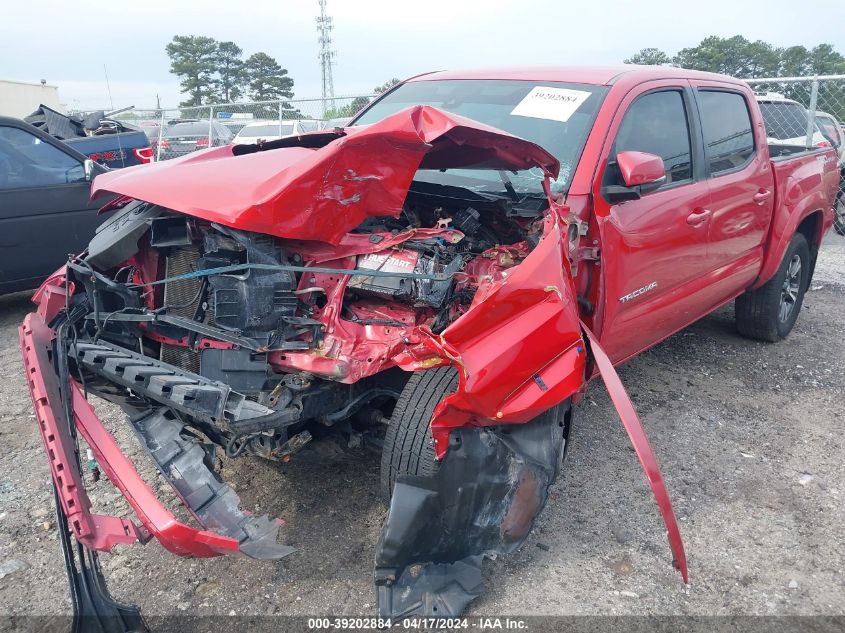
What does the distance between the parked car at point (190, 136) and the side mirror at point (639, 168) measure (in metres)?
11.3

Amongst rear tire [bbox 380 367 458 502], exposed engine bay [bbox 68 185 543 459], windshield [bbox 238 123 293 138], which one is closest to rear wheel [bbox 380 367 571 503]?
rear tire [bbox 380 367 458 502]

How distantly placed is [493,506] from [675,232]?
1.80m

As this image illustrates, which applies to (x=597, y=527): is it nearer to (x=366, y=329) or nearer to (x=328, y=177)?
(x=366, y=329)

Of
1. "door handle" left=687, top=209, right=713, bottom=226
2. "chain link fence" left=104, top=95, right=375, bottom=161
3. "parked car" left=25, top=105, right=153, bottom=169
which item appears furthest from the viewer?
"chain link fence" left=104, top=95, right=375, bottom=161

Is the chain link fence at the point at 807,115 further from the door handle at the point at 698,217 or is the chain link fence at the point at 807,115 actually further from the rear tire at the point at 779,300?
the door handle at the point at 698,217

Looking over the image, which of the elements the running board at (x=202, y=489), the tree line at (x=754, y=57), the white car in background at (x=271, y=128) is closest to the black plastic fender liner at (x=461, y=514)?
the running board at (x=202, y=489)

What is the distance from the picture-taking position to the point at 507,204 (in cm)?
296

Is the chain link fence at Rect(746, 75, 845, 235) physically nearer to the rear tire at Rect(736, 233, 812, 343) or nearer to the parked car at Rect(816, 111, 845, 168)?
the parked car at Rect(816, 111, 845, 168)

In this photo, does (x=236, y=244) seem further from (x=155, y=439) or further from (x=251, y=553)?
(x=251, y=553)

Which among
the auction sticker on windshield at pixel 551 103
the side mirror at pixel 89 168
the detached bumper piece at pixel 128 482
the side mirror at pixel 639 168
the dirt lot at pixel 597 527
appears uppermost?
the auction sticker on windshield at pixel 551 103

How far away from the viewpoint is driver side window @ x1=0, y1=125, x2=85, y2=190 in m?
5.22

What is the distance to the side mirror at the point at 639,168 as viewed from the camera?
2.76 metres

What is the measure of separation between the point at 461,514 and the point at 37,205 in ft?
15.4

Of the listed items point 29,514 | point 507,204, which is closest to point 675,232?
point 507,204
